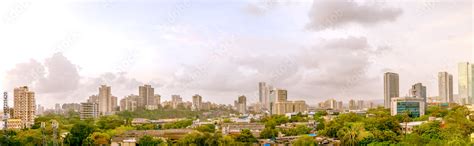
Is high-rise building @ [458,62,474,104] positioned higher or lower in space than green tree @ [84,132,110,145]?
higher

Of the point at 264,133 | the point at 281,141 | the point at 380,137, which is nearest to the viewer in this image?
the point at 380,137

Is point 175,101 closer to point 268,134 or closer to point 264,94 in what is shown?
point 264,94

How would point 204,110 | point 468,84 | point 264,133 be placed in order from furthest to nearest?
point 204,110
point 468,84
point 264,133

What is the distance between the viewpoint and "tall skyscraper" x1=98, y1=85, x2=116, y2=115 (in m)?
52.3

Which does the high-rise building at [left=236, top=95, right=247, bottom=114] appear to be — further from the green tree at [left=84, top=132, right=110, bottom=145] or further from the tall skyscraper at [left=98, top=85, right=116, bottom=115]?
the green tree at [left=84, top=132, right=110, bottom=145]

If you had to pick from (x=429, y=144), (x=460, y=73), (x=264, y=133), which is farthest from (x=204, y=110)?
(x=429, y=144)

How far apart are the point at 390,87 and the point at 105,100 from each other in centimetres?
2707

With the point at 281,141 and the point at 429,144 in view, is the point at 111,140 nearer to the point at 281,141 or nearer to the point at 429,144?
the point at 281,141

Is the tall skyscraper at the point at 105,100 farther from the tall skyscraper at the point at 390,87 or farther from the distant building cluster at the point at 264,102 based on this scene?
the tall skyscraper at the point at 390,87

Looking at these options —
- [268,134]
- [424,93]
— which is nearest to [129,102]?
[424,93]

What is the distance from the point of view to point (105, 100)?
53.4m

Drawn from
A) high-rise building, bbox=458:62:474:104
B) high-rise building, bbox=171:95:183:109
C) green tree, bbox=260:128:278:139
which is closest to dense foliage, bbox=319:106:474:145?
green tree, bbox=260:128:278:139

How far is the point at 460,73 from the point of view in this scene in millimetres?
38625

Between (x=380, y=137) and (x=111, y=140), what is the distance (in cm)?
914
